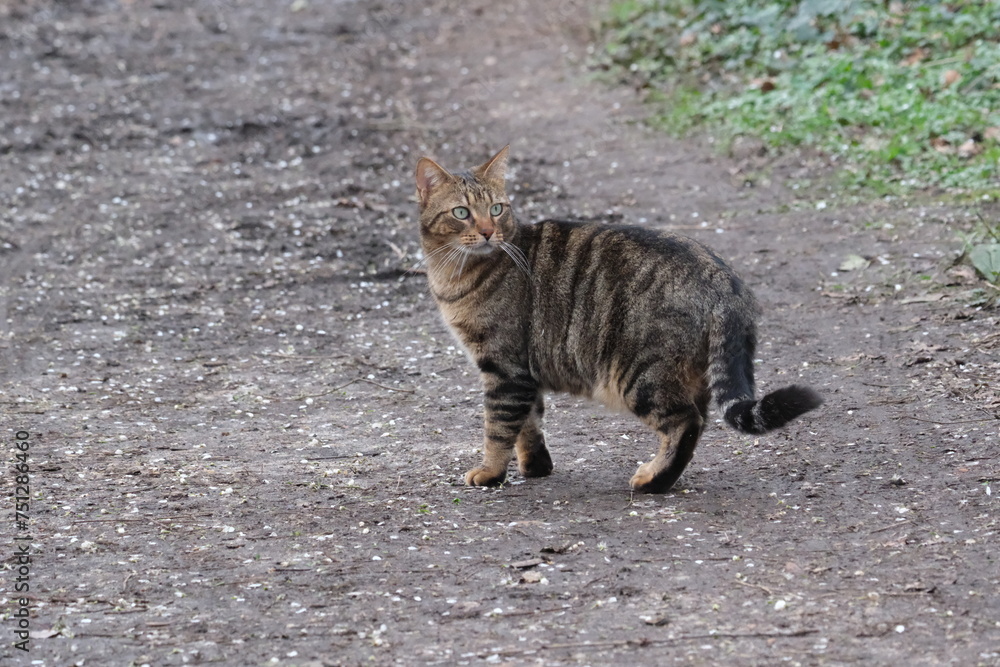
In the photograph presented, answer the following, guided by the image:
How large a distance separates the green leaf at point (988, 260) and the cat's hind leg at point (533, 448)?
2.98 meters

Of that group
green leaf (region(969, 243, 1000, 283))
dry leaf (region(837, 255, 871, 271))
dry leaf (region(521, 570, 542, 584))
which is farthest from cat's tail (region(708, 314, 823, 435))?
dry leaf (region(837, 255, 871, 271))

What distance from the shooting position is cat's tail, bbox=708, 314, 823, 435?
3936mm

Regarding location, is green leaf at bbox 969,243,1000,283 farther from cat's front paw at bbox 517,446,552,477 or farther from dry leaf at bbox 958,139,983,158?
cat's front paw at bbox 517,446,552,477

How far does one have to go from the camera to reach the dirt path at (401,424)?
Answer: 345 cm

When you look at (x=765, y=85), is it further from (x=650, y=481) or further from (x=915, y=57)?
(x=650, y=481)

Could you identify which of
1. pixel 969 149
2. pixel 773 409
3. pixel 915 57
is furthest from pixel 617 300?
pixel 915 57

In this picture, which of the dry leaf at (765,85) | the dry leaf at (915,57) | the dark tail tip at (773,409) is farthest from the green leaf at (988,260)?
the dry leaf at (765,85)

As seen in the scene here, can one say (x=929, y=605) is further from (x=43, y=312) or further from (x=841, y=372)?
(x=43, y=312)

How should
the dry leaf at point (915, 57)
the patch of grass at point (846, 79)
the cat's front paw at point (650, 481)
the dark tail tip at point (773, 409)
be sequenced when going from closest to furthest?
the dark tail tip at point (773, 409)
the cat's front paw at point (650, 481)
the patch of grass at point (846, 79)
the dry leaf at point (915, 57)

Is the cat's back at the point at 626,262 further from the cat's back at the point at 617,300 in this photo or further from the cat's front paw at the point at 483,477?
the cat's front paw at the point at 483,477

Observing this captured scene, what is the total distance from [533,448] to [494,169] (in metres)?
1.30

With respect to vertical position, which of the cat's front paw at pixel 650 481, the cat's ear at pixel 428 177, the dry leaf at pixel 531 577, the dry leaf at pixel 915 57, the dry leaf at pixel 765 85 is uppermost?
the dry leaf at pixel 915 57

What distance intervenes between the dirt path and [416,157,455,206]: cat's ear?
1.24 meters

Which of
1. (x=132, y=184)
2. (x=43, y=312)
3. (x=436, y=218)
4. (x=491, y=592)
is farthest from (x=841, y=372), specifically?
(x=132, y=184)
